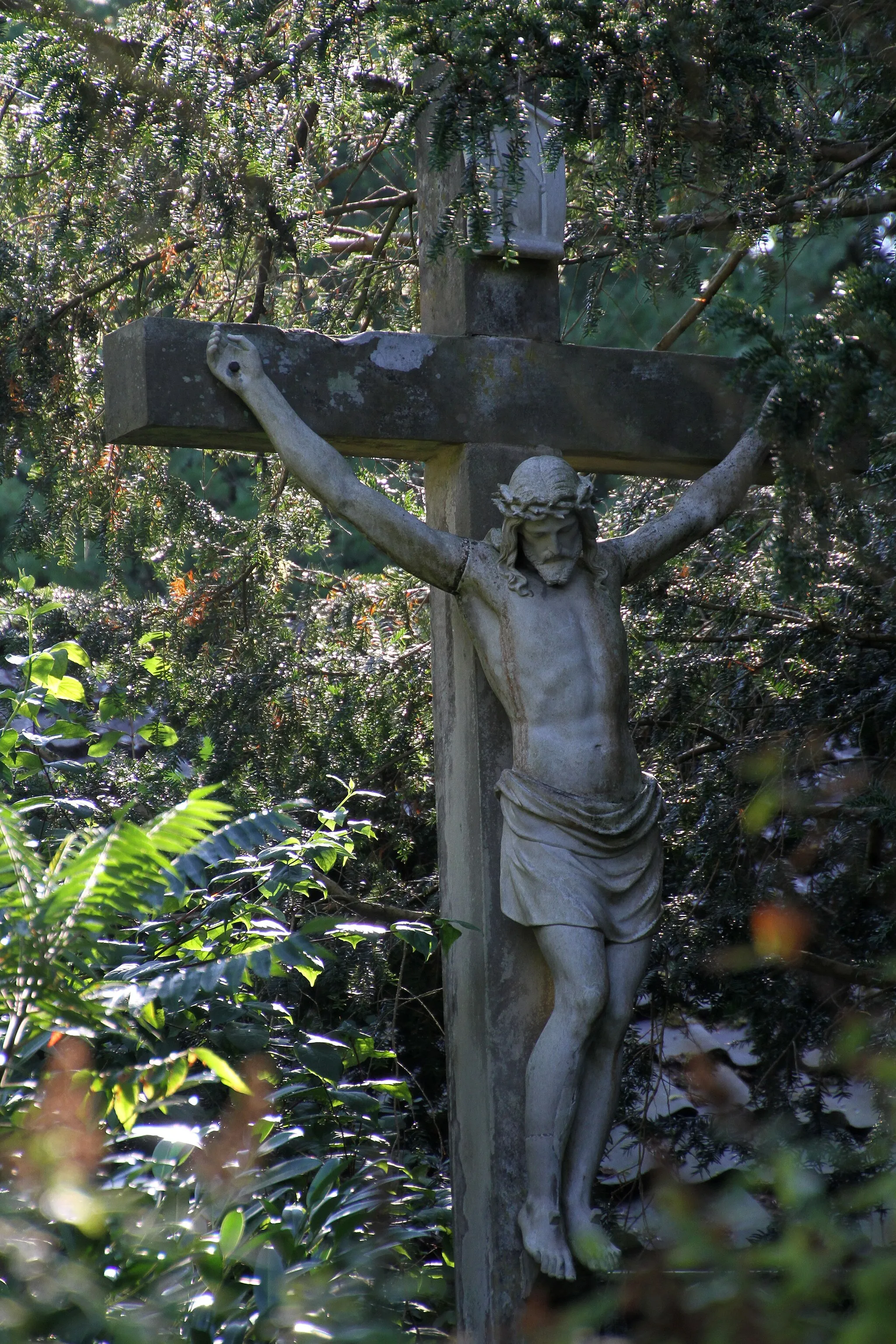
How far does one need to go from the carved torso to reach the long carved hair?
0.11ft

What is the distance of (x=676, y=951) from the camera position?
5148 millimetres

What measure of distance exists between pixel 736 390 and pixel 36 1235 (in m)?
2.82

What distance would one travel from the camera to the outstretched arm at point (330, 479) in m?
3.53

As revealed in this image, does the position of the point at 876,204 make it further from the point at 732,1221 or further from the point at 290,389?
the point at 732,1221

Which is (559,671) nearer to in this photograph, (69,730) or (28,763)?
(69,730)

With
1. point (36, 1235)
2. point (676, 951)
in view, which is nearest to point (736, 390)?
point (676, 951)

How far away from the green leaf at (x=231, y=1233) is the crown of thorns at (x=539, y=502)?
189 centimetres

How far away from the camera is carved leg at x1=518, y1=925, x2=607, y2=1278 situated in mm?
3334

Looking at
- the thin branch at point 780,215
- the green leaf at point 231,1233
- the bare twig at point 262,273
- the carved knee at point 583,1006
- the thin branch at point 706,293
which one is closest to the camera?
the green leaf at point 231,1233

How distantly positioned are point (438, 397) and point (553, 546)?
54 centimetres

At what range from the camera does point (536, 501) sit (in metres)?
3.49

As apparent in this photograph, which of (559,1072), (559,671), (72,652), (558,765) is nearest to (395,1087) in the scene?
(559,1072)

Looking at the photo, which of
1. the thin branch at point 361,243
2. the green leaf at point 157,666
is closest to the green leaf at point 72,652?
the green leaf at point 157,666

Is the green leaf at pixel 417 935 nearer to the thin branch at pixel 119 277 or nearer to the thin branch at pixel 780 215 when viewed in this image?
the thin branch at pixel 780 215
